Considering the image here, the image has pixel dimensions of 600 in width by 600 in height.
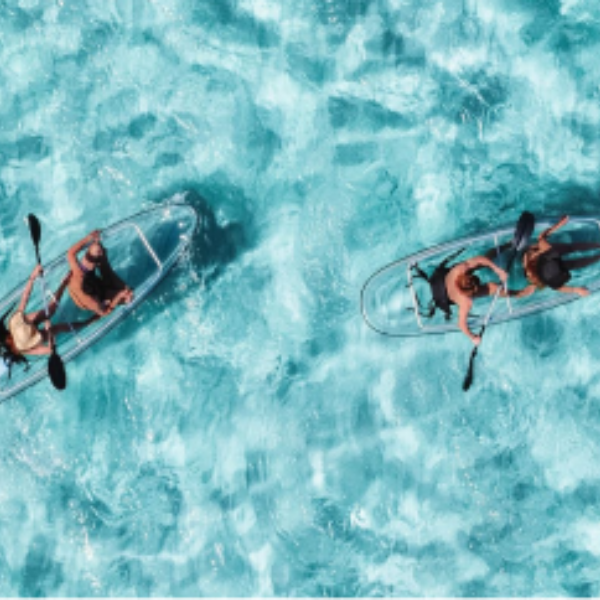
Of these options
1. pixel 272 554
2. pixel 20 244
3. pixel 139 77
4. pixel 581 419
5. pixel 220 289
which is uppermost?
pixel 139 77

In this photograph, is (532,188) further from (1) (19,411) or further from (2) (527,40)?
(1) (19,411)

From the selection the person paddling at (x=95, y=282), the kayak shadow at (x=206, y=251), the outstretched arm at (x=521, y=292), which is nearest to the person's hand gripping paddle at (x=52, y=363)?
the person paddling at (x=95, y=282)

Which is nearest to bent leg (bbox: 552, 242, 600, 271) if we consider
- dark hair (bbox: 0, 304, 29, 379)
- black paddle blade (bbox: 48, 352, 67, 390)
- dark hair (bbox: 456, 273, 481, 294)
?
dark hair (bbox: 456, 273, 481, 294)

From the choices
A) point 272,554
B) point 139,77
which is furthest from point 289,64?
point 272,554

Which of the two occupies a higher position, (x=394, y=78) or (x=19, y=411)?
(x=394, y=78)

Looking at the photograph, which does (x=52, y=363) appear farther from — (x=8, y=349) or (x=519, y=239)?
(x=519, y=239)

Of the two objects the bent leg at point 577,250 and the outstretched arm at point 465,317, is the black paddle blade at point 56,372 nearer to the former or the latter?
the outstretched arm at point 465,317
